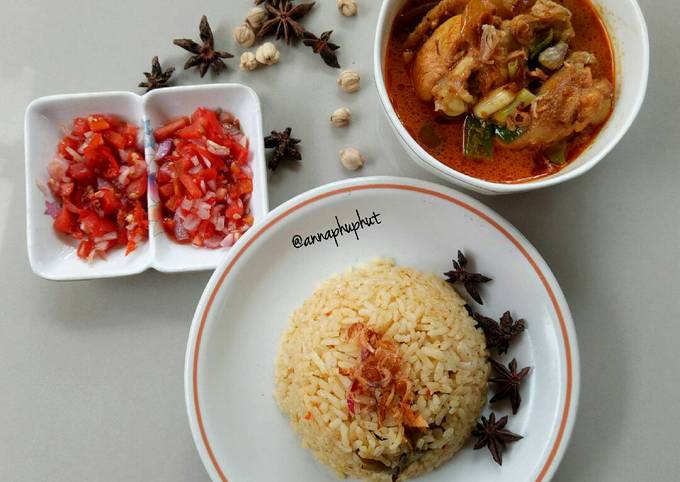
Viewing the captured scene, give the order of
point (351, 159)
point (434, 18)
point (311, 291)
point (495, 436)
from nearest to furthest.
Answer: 1. point (434, 18)
2. point (495, 436)
3. point (311, 291)
4. point (351, 159)

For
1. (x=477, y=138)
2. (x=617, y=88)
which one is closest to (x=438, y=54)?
(x=477, y=138)

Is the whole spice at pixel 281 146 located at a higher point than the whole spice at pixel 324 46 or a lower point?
lower

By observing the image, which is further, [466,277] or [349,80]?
[349,80]

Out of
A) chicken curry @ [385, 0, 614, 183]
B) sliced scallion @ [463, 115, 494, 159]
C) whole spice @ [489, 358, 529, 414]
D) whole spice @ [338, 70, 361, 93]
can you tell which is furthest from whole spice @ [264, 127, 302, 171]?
whole spice @ [489, 358, 529, 414]

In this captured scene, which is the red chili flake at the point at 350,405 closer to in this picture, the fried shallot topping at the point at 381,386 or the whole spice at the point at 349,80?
the fried shallot topping at the point at 381,386

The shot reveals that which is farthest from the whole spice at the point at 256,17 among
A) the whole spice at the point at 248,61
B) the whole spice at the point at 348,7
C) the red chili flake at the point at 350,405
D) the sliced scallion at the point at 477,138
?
the red chili flake at the point at 350,405

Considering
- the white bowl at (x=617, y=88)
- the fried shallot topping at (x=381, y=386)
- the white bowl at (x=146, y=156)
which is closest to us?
the white bowl at (x=617, y=88)

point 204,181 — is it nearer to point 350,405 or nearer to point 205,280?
point 205,280
